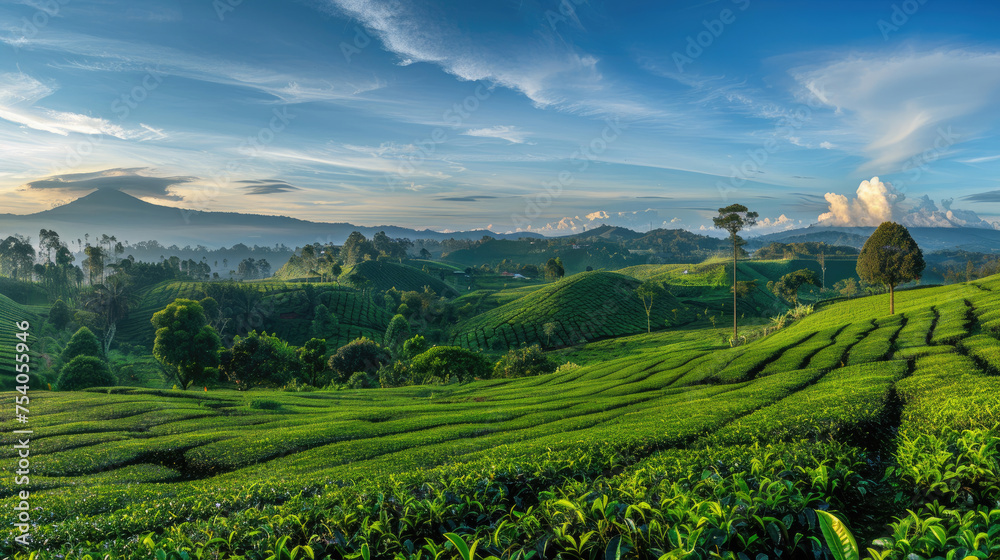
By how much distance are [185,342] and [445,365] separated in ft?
116

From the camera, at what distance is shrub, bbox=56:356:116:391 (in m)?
44.0

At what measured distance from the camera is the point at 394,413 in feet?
91.2

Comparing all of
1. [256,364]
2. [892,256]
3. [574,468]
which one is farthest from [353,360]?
[892,256]

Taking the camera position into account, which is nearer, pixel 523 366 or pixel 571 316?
pixel 523 366

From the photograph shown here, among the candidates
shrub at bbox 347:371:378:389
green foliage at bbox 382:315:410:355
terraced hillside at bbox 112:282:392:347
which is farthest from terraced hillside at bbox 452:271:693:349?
shrub at bbox 347:371:378:389

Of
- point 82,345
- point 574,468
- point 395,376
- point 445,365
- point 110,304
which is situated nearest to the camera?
point 574,468

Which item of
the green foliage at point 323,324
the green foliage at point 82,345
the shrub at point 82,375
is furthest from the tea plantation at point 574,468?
the green foliage at point 323,324

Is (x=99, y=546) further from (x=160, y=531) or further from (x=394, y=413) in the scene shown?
(x=394, y=413)

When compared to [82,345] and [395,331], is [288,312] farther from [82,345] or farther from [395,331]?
[82,345]

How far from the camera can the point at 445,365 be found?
59500 mm

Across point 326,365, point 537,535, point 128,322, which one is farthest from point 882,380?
point 128,322

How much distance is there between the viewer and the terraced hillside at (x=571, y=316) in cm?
10231

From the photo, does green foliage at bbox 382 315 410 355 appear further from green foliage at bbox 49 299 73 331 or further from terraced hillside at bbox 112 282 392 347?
green foliage at bbox 49 299 73 331

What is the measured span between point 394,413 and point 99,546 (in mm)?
21594
